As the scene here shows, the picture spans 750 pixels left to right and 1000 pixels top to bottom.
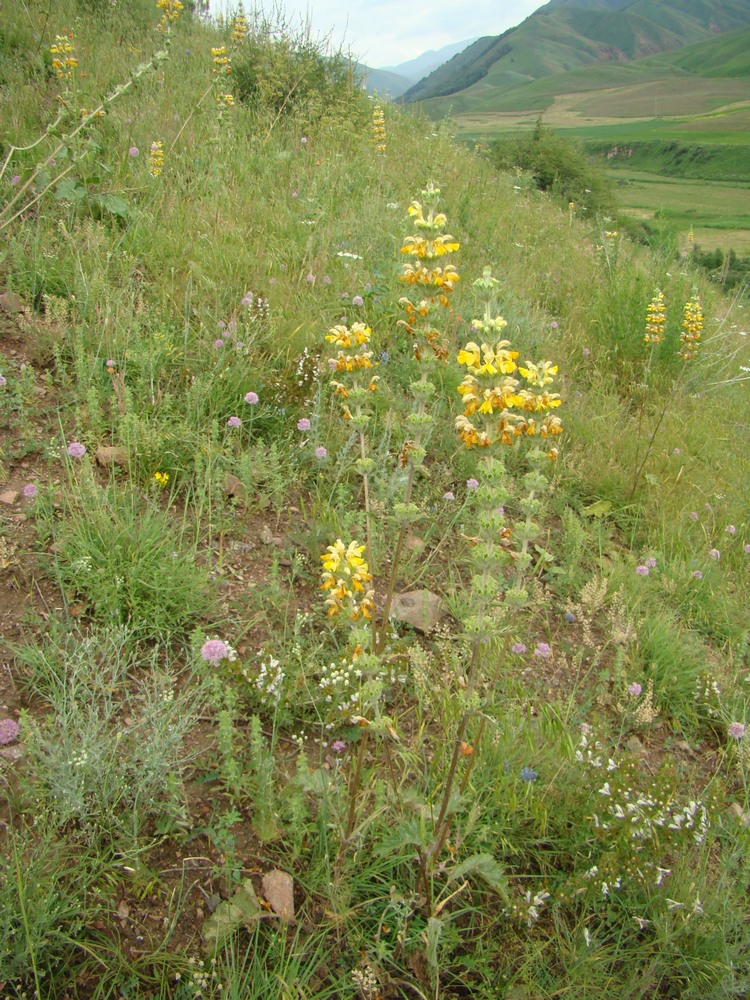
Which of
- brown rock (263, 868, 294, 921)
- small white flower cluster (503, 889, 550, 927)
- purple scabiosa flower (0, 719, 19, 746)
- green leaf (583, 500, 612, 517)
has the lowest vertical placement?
small white flower cluster (503, 889, 550, 927)

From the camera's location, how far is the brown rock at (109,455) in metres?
2.69

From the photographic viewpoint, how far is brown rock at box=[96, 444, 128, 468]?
8.82 feet

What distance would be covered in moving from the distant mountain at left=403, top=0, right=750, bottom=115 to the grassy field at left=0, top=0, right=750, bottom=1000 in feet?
519

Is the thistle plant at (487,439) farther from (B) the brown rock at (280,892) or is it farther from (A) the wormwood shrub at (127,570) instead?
(A) the wormwood shrub at (127,570)

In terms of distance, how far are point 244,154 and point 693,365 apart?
4245 millimetres

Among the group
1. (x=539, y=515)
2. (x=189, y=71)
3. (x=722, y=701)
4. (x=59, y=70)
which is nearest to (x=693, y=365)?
(x=539, y=515)

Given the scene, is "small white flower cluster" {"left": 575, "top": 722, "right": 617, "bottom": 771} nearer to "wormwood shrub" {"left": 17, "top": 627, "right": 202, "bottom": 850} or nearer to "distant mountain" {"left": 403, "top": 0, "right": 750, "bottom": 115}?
"wormwood shrub" {"left": 17, "top": 627, "right": 202, "bottom": 850}

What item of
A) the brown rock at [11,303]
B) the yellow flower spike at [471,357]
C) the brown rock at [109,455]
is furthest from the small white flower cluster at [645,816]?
the brown rock at [11,303]

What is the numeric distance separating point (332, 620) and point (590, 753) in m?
1.04

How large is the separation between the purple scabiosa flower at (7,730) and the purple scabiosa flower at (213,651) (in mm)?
553

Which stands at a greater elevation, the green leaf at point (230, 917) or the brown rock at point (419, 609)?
the brown rock at point (419, 609)

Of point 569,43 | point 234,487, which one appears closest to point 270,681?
point 234,487

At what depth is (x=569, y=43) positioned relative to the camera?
17075 cm

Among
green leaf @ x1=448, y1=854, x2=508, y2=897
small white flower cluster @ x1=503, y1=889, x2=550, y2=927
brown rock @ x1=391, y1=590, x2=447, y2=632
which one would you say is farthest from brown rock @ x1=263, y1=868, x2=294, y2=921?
brown rock @ x1=391, y1=590, x2=447, y2=632
